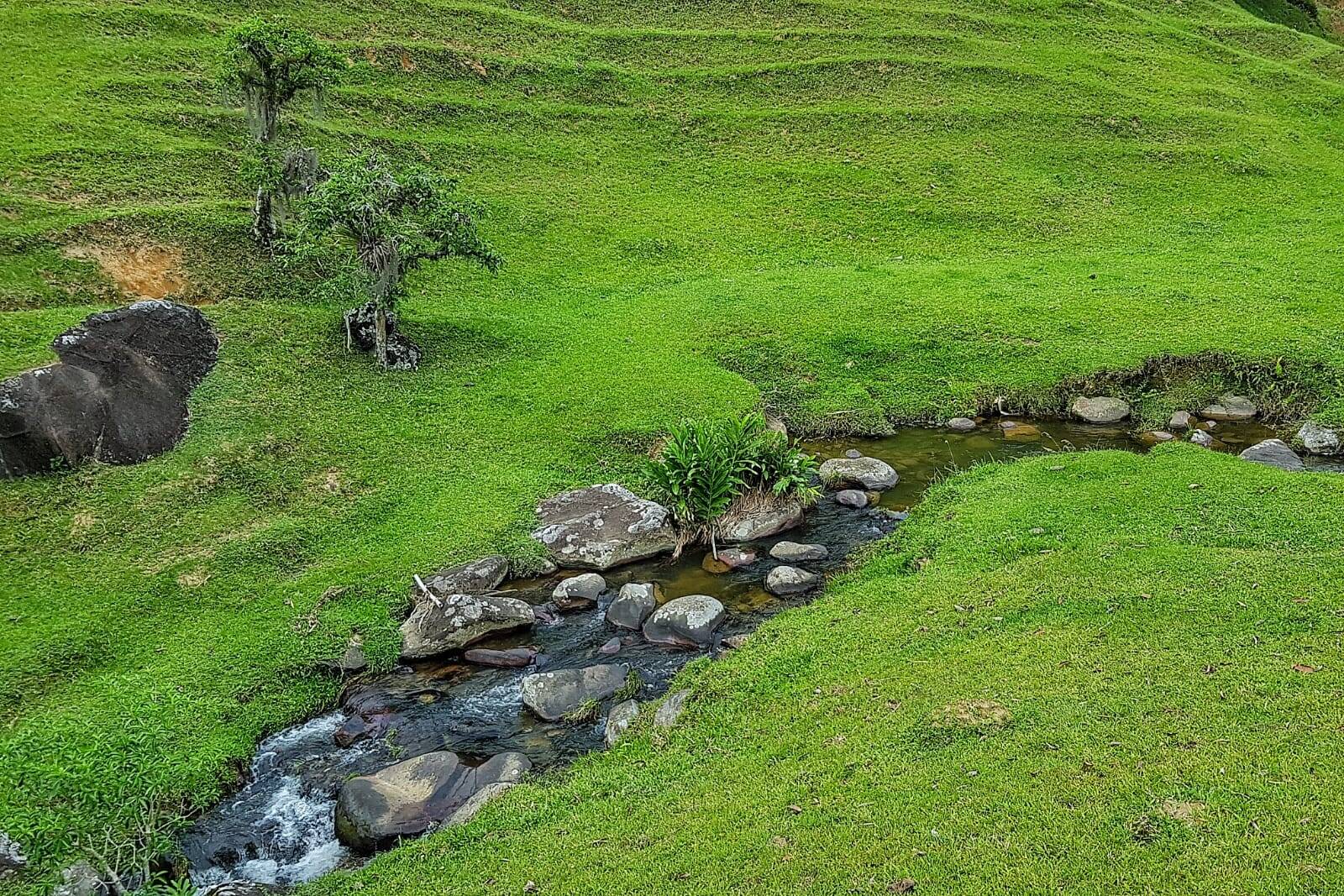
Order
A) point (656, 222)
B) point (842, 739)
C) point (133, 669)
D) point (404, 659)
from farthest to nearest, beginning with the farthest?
1. point (656, 222)
2. point (404, 659)
3. point (133, 669)
4. point (842, 739)

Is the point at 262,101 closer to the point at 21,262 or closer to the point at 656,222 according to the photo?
the point at 21,262

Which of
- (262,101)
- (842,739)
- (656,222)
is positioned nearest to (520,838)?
(842,739)

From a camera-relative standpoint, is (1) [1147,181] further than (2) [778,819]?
Yes

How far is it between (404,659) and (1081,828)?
42.2ft

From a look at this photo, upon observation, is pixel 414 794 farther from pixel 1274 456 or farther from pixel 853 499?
pixel 1274 456

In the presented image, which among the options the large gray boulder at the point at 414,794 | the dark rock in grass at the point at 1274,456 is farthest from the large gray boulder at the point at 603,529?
the dark rock in grass at the point at 1274,456

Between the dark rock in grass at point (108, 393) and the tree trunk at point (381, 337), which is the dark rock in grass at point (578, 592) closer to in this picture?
the dark rock in grass at point (108, 393)

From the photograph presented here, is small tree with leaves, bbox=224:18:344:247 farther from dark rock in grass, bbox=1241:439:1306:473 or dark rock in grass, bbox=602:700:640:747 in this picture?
dark rock in grass, bbox=1241:439:1306:473

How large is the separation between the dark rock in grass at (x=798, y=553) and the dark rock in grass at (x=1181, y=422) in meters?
13.2

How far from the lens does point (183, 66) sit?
144 feet

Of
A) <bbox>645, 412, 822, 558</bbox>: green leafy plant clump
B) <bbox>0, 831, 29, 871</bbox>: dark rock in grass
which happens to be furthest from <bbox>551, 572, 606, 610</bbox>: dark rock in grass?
<bbox>0, 831, 29, 871</bbox>: dark rock in grass

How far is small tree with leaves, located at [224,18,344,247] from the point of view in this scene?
103 ft

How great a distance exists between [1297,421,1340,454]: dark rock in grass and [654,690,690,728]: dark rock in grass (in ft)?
65.9

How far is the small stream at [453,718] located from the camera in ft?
41.8
